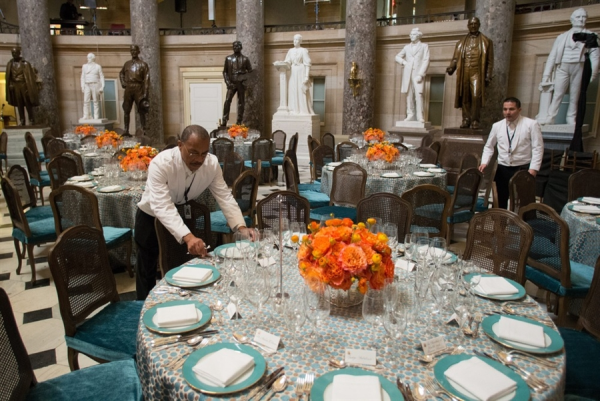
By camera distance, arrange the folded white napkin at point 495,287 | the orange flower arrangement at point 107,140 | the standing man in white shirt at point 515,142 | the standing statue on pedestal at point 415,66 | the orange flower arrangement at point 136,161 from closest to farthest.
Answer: the folded white napkin at point 495,287, the orange flower arrangement at point 136,161, the standing man in white shirt at point 515,142, the orange flower arrangement at point 107,140, the standing statue on pedestal at point 415,66

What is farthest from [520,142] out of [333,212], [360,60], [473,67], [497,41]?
[360,60]

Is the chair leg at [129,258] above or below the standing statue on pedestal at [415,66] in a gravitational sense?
below

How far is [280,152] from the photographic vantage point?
30.0 feet

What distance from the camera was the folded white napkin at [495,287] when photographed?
2033 mm

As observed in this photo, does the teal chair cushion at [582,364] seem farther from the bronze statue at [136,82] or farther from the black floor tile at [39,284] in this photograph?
the bronze statue at [136,82]

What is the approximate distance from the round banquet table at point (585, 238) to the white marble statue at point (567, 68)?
583 cm

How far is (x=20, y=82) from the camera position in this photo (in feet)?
36.0

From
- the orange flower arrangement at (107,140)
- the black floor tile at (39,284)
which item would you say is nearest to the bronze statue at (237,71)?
the orange flower arrangement at (107,140)

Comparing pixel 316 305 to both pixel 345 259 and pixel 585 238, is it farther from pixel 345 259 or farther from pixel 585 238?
pixel 585 238

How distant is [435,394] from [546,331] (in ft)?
2.04

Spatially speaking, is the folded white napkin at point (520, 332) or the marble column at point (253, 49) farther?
the marble column at point (253, 49)

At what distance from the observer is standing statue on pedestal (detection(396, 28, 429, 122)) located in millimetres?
9609

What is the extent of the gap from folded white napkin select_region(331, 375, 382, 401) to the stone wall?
9.96 m

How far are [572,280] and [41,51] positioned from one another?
13580mm
